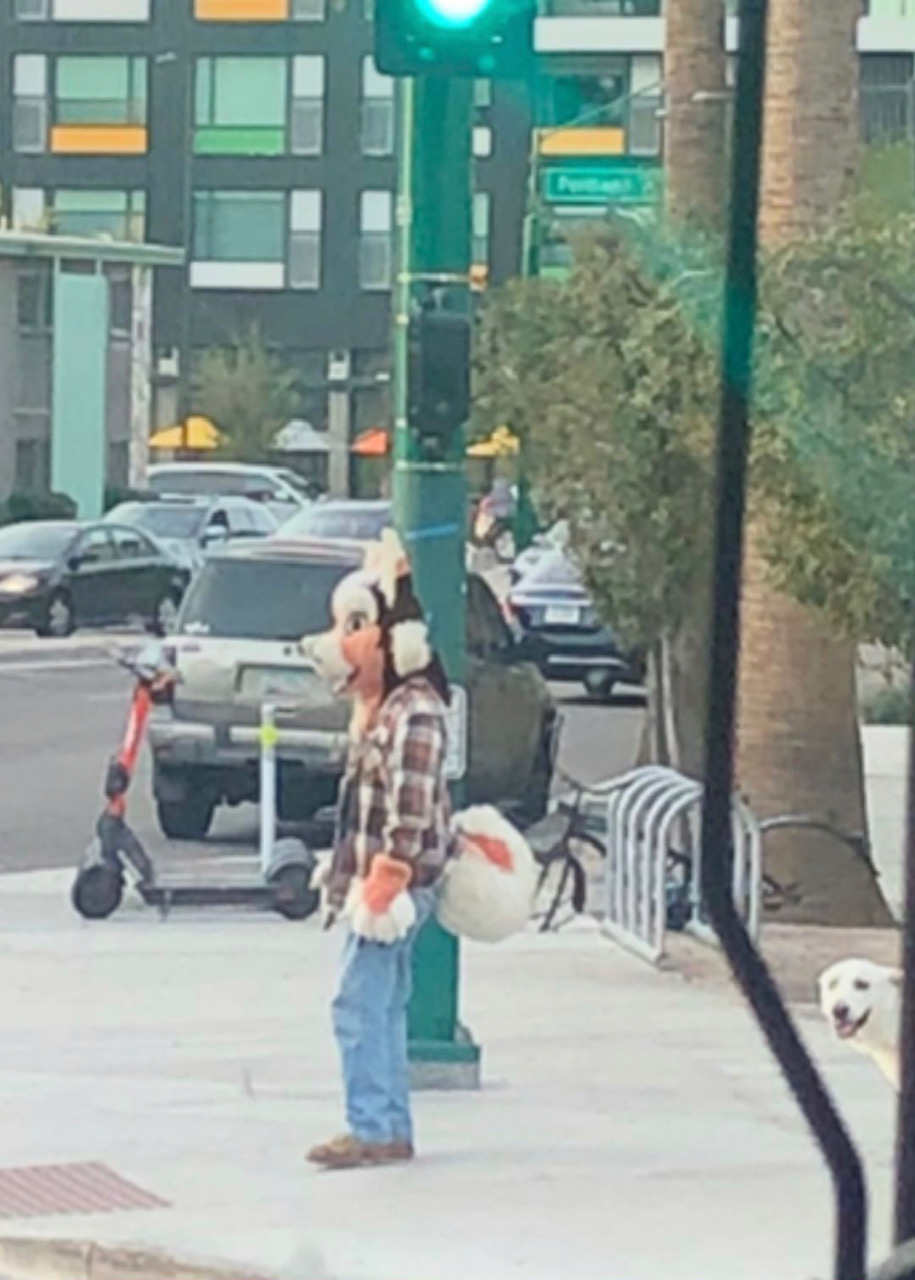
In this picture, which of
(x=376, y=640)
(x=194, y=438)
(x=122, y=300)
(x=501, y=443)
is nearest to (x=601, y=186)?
(x=501, y=443)

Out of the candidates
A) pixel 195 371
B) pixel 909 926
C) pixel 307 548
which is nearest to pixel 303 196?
pixel 195 371

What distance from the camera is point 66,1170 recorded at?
962cm

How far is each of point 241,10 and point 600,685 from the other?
46569 millimetres

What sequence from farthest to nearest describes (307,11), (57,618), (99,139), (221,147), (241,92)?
1. (241,92)
2. (99,139)
3. (221,147)
4. (307,11)
5. (57,618)

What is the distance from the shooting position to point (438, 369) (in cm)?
1050

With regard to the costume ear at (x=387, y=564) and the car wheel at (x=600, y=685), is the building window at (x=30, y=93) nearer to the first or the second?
the car wheel at (x=600, y=685)

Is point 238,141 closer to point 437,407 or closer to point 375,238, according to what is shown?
point 375,238

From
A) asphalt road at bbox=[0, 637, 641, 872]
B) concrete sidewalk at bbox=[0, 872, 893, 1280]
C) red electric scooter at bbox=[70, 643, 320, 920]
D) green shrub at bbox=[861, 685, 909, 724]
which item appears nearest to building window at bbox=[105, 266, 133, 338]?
asphalt road at bbox=[0, 637, 641, 872]

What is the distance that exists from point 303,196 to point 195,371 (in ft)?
15.6

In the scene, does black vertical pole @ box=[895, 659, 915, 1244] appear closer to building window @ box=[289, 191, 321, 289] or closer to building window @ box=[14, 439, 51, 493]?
building window @ box=[14, 439, 51, 493]

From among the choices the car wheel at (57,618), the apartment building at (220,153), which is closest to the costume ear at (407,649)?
the car wheel at (57,618)

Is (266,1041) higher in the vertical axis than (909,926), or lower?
lower

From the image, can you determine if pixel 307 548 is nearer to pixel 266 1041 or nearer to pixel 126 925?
pixel 126 925

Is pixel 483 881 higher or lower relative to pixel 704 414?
lower
